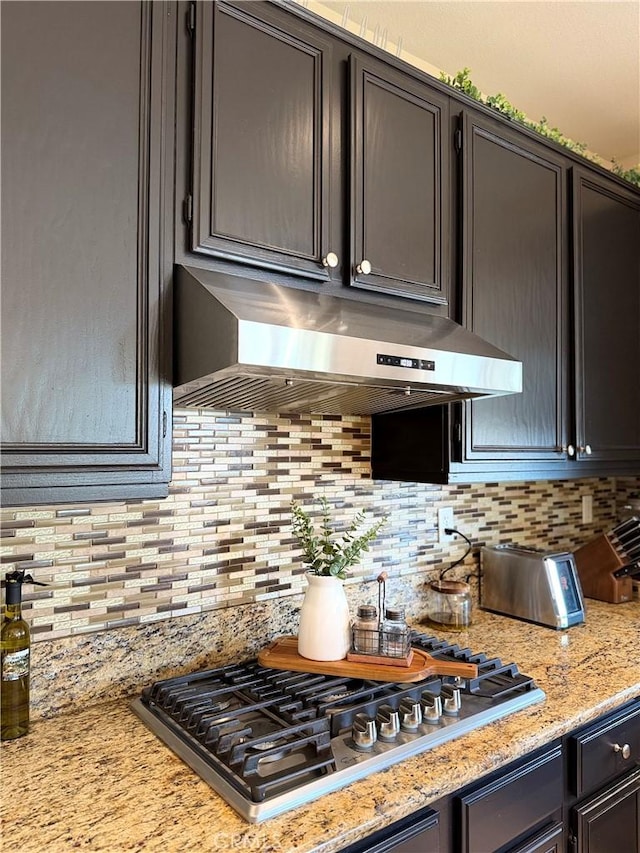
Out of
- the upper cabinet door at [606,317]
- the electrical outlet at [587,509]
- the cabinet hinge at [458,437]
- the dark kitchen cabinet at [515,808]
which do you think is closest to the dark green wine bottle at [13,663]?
the dark kitchen cabinet at [515,808]

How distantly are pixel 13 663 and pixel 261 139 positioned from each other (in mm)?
1167

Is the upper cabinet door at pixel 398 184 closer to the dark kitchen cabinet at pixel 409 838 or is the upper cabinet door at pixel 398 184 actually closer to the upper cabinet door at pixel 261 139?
the upper cabinet door at pixel 261 139

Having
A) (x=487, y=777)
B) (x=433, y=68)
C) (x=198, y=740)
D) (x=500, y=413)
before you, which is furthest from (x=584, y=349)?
(x=198, y=740)

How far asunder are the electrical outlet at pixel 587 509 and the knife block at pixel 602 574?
0.33m

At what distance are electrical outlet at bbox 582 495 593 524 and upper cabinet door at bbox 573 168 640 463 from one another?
53 centimetres

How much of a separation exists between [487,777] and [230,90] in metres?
1.47

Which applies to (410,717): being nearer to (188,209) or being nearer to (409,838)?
(409,838)

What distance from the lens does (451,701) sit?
1271mm

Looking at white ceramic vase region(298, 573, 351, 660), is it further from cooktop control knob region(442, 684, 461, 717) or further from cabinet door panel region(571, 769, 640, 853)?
cabinet door panel region(571, 769, 640, 853)

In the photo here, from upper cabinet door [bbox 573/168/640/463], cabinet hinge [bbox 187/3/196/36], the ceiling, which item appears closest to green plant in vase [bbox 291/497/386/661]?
upper cabinet door [bbox 573/168/640/463]

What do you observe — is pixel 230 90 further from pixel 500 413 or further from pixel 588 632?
pixel 588 632

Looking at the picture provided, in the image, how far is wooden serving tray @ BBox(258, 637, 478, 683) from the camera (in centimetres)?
133

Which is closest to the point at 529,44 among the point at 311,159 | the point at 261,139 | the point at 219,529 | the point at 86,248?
the point at 311,159

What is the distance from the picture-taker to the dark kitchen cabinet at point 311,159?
1.21m
